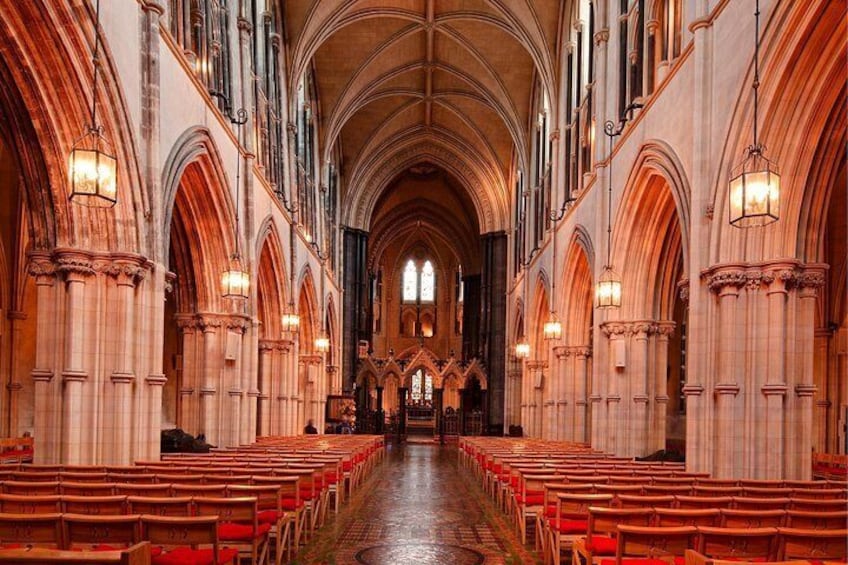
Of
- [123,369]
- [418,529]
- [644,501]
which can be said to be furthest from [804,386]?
[123,369]

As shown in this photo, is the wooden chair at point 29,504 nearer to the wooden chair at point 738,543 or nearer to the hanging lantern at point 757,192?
the wooden chair at point 738,543

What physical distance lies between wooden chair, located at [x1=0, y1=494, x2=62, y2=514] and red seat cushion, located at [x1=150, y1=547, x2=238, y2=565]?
1.04 m

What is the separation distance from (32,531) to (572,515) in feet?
17.1

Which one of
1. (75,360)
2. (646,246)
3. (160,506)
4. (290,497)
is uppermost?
(646,246)

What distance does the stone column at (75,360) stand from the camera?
11.2 metres

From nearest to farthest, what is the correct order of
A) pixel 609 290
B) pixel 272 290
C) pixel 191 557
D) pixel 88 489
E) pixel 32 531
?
pixel 32 531 → pixel 191 557 → pixel 88 489 → pixel 609 290 → pixel 272 290

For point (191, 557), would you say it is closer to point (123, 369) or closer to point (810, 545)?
point (810, 545)

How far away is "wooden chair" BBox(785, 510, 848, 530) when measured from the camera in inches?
269

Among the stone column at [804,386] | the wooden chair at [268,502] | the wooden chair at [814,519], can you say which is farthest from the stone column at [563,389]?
the wooden chair at [814,519]

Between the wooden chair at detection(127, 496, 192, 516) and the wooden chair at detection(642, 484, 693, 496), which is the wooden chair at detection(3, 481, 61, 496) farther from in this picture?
the wooden chair at detection(642, 484, 693, 496)

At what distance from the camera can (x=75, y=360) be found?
1131cm

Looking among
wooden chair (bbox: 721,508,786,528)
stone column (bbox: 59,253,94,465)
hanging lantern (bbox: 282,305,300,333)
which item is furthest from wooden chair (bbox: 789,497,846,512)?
hanging lantern (bbox: 282,305,300,333)

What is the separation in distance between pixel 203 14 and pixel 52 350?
8.77 metres

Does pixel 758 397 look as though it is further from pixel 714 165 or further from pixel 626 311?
pixel 626 311
